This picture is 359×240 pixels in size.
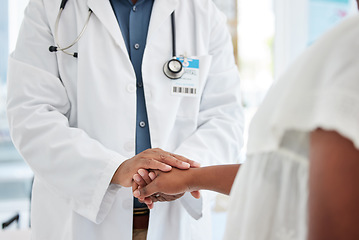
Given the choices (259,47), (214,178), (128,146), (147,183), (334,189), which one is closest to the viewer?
(334,189)

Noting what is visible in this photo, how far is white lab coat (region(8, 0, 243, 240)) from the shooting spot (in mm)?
1107

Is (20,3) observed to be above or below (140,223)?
above

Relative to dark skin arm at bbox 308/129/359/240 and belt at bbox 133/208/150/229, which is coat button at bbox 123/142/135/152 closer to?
belt at bbox 133/208/150/229

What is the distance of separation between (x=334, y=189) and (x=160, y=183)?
717 millimetres

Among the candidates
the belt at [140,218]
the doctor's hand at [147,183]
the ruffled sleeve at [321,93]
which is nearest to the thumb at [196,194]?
the doctor's hand at [147,183]

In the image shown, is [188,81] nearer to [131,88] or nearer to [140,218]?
[131,88]

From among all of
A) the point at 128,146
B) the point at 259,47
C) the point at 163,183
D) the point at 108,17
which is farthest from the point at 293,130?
the point at 259,47

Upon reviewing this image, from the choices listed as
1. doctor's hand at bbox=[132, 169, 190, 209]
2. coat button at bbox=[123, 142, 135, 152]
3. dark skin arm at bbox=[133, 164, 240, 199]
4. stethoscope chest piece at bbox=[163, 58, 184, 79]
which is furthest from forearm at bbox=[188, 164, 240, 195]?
stethoscope chest piece at bbox=[163, 58, 184, 79]

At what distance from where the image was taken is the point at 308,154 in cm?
47

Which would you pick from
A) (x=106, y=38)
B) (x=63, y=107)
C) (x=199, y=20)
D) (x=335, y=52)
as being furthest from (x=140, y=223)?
(x=335, y=52)

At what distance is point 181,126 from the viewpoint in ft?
4.17

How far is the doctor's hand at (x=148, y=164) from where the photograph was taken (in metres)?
Answer: 1.04

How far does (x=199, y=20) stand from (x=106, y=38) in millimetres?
343

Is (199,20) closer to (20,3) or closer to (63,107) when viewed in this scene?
(63,107)
